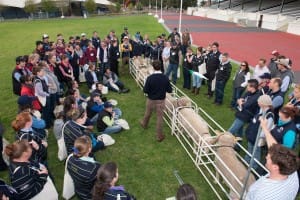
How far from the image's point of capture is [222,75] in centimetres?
998

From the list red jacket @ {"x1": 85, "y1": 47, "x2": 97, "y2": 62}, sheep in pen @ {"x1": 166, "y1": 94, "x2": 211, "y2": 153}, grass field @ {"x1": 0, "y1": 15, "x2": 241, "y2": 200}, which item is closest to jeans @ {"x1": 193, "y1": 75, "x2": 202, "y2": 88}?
grass field @ {"x1": 0, "y1": 15, "x2": 241, "y2": 200}

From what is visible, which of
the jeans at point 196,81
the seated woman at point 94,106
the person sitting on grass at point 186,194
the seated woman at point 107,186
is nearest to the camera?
the person sitting on grass at point 186,194

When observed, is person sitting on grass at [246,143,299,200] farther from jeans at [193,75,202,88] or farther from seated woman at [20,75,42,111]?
jeans at [193,75,202,88]

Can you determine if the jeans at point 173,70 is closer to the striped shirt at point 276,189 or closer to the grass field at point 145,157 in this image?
the grass field at point 145,157

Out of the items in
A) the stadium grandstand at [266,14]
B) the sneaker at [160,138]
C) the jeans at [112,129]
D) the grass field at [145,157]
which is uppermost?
the stadium grandstand at [266,14]

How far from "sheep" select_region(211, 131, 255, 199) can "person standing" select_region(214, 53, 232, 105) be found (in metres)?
4.20

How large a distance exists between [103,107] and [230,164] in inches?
181

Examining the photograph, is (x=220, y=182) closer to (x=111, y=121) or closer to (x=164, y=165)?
(x=164, y=165)

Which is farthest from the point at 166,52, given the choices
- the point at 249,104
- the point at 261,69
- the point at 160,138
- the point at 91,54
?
the point at 249,104

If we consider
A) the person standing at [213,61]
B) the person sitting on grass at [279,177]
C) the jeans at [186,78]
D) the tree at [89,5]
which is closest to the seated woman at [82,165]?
the person sitting on grass at [279,177]

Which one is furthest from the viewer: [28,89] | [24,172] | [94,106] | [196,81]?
[196,81]

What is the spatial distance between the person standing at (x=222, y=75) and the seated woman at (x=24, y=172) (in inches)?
297

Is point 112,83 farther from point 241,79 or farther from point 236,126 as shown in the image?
point 236,126

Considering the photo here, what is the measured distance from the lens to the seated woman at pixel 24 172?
407 cm
